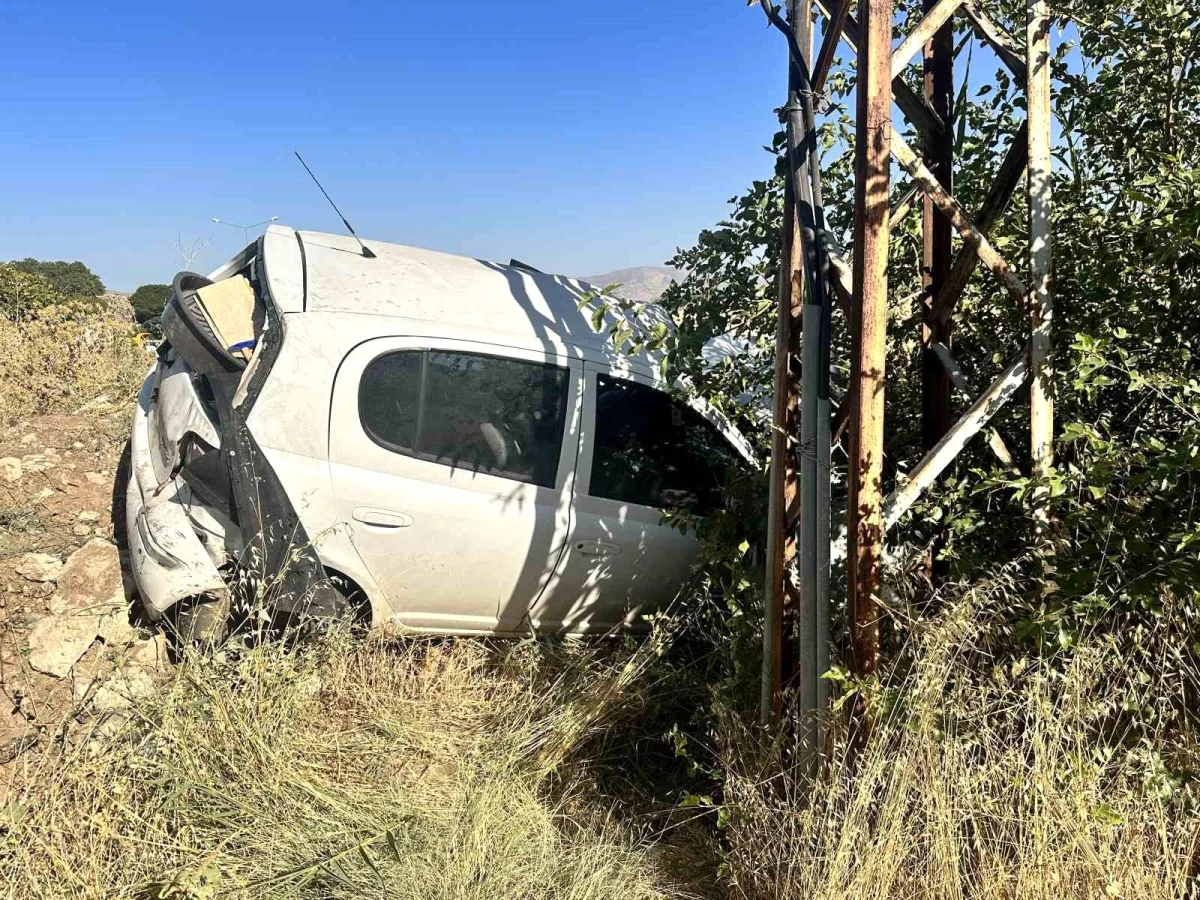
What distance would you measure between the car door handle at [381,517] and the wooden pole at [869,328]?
1843mm

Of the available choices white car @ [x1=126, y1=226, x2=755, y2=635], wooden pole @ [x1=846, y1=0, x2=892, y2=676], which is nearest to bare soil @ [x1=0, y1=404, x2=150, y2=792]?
white car @ [x1=126, y1=226, x2=755, y2=635]

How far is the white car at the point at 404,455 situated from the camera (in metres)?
3.42

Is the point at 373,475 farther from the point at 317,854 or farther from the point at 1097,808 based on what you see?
the point at 1097,808

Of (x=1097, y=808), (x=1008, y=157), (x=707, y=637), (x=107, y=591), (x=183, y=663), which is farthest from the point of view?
(x=107, y=591)

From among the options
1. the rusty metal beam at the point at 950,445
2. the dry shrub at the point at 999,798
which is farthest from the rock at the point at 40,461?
the rusty metal beam at the point at 950,445

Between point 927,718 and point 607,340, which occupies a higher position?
point 607,340

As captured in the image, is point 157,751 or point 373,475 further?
point 373,475

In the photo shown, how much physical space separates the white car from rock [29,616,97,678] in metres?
0.48

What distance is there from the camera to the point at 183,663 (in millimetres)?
2994

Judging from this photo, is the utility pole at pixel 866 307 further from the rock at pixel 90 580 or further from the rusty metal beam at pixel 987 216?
the rock at pixel 90 580

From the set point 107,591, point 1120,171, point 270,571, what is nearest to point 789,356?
point 1120,171

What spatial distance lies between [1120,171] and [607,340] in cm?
213

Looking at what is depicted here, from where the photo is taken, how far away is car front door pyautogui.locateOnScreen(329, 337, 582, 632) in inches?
139

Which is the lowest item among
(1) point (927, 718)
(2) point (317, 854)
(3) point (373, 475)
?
(2) point (317, 854)
